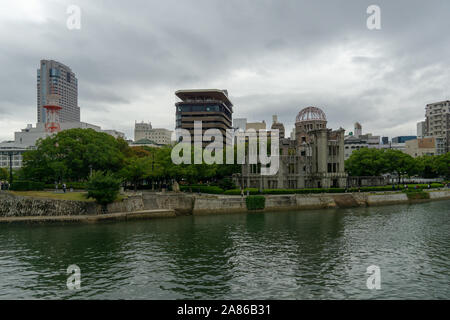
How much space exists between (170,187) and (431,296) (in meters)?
64.7

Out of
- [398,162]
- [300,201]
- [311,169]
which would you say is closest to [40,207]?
[300,201]

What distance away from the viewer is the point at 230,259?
29.9m

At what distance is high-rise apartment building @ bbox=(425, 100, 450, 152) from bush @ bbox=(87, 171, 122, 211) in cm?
17546

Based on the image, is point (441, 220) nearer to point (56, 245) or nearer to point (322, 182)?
point (322, 182)

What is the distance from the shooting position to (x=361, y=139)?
603ft

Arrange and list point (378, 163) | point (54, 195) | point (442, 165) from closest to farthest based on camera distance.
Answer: point (54, 195) → point (378, 163) → point (442, 165)

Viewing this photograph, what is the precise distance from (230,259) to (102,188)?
3284cm

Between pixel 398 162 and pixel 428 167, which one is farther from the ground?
pixel 398 162

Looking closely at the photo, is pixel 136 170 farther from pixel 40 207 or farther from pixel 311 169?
pixel 311 169

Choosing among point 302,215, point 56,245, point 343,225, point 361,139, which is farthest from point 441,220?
point 361,139

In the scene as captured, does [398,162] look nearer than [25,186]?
No

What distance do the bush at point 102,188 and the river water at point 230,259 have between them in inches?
229

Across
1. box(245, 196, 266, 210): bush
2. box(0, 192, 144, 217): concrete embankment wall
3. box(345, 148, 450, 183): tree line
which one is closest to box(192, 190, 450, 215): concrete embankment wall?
box(245, 196, 266, 210): bush

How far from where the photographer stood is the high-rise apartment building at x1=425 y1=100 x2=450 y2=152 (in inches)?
6452
